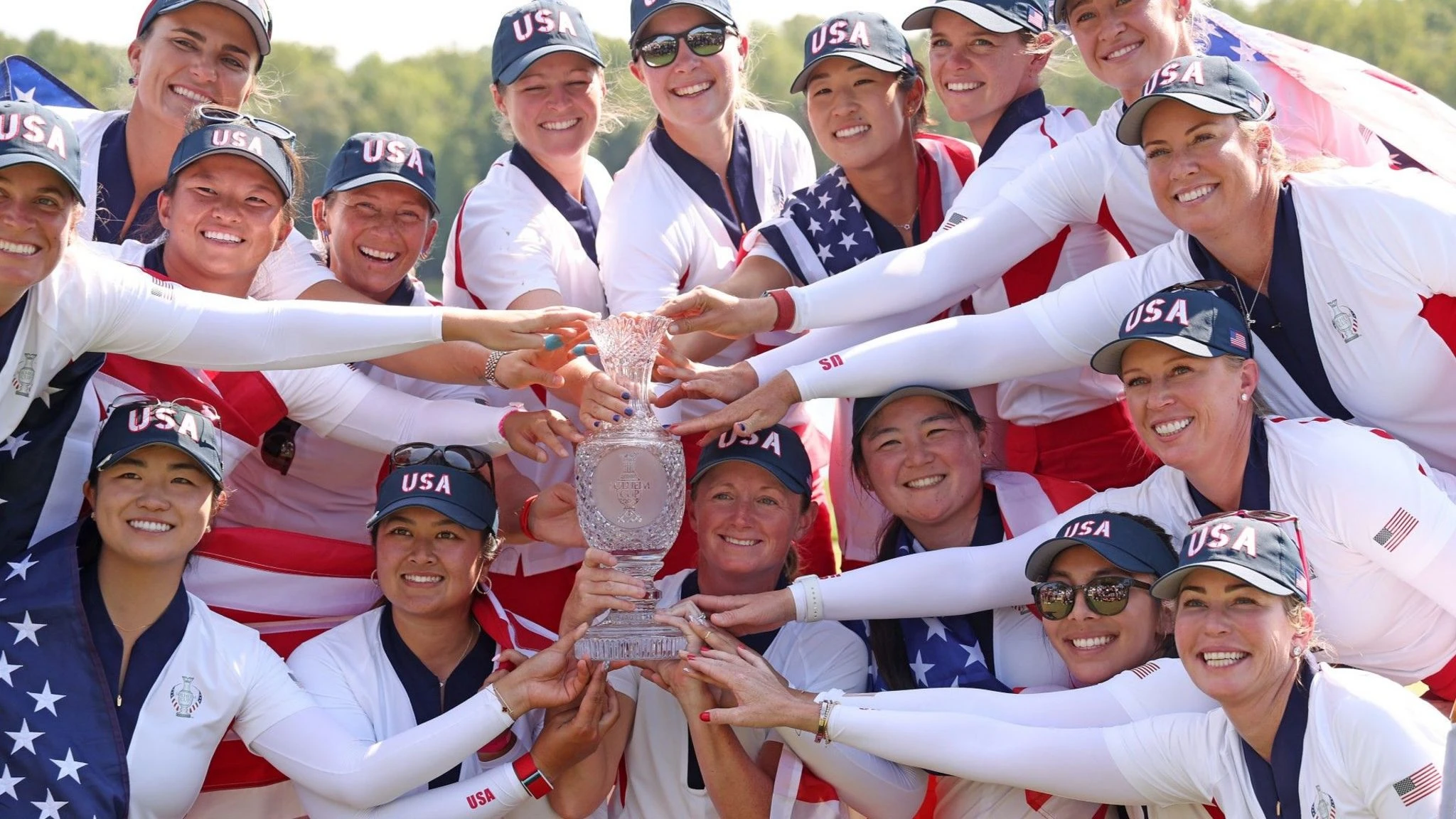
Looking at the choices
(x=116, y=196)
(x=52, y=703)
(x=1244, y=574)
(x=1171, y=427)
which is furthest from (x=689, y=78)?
(x=52, y=703)

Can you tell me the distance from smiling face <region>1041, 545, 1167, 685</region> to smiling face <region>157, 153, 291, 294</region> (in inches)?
114

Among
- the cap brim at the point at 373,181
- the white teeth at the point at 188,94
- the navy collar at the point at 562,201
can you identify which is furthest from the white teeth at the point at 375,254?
the white teeth at the point at 188,94

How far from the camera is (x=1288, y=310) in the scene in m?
5.04

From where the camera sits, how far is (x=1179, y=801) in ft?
15.8

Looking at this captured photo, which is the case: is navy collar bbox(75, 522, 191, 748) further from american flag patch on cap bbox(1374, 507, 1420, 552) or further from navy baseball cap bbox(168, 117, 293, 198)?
american flag patch on cap bbox(1374, 507, 1420, 552)

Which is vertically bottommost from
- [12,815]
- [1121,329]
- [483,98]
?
[12,815]

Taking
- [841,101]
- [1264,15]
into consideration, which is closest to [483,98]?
[1264,15]

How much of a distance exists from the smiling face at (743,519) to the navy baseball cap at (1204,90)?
1.64 m

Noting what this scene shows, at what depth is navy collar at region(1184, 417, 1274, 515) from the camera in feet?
16.0

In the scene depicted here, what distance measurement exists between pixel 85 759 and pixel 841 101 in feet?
11.2

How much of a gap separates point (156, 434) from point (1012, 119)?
3213 millimetres

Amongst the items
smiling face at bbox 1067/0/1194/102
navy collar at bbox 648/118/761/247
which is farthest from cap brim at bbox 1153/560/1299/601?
navy collar at bbox 648/118/761/247

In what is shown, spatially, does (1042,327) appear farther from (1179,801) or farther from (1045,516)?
(1179,801)

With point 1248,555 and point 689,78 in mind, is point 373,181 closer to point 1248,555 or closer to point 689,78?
point 689,78
